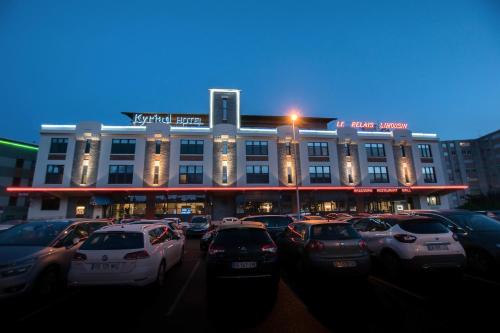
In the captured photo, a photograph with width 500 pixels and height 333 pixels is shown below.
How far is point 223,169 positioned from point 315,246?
2717 cm

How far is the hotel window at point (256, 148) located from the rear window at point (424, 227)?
27.6m

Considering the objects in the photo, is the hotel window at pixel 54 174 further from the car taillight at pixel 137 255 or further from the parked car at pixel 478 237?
the parked car at pixel 478 237

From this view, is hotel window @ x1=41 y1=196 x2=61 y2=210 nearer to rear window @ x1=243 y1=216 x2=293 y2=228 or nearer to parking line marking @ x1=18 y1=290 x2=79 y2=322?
rear window @ x1=243 y1=216 x2=293 y2=228

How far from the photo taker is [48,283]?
237 inches

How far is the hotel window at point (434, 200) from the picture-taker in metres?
36.2

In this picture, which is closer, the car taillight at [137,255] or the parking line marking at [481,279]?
the car taillight at [137,255]

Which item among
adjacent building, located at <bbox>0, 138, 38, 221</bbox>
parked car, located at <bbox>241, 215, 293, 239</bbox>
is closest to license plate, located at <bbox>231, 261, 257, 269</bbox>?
parked car, located at <bbox>241, 215, 293, 239</bbox>

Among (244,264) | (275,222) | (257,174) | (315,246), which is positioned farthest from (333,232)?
(257,174)

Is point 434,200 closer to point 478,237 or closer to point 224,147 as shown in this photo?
point 224,147

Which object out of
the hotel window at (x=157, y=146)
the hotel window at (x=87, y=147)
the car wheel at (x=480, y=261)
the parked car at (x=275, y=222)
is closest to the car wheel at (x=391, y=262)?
the car wheel at (x=480, y=261)

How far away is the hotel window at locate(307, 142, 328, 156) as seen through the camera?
35.4m

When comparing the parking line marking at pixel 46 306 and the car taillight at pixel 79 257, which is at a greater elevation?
the car taillight at pixel 79 257

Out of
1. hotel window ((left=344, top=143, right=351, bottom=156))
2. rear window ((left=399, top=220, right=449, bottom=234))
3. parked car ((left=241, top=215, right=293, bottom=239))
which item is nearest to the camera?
rear window ((left=399, top=220, right=449, bottom=234))

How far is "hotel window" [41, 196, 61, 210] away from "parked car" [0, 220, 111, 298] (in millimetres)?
29261
